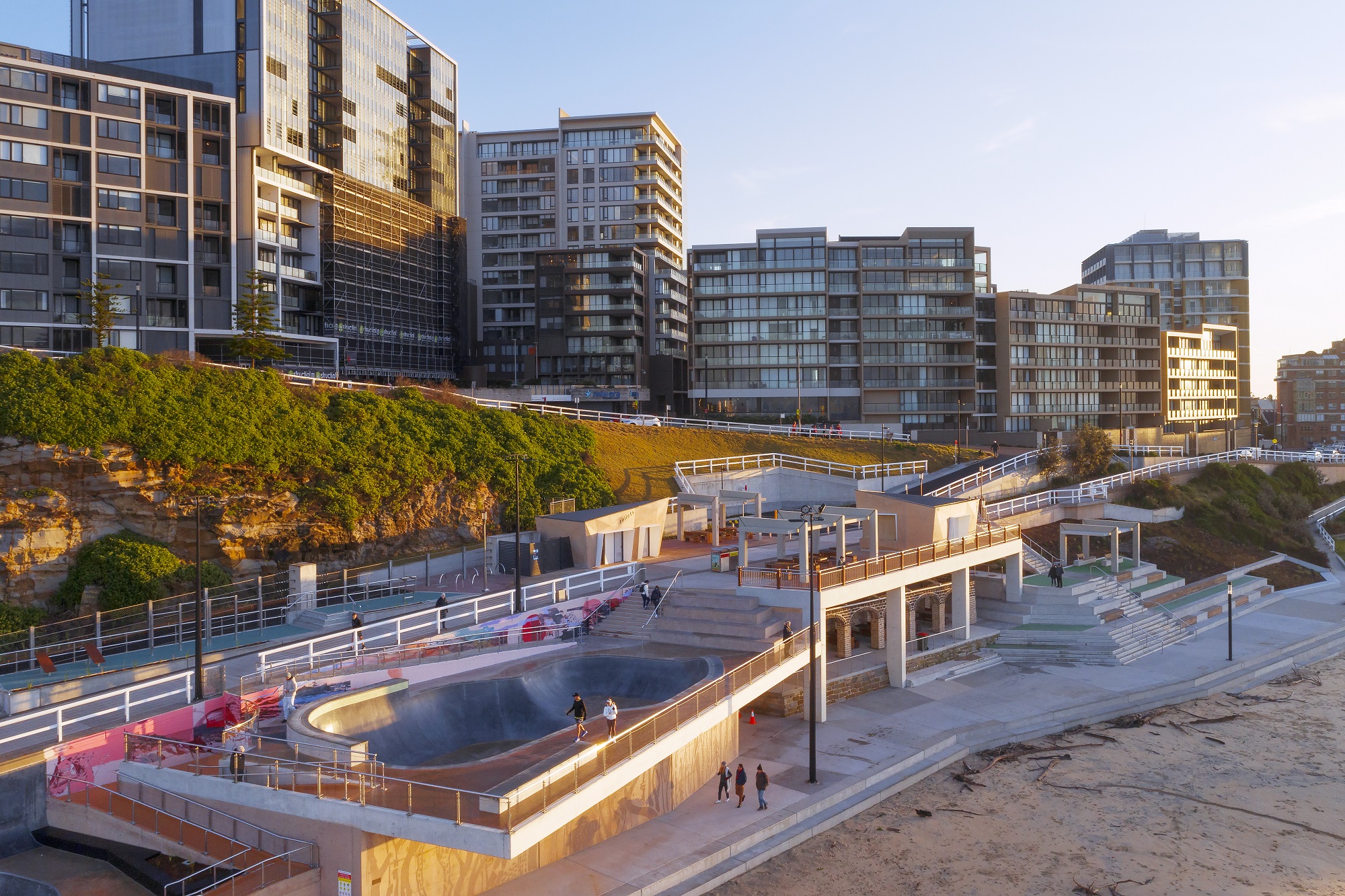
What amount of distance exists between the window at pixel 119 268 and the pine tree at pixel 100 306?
59 centimetres

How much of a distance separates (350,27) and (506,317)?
33.9 m

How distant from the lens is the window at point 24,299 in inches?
2154

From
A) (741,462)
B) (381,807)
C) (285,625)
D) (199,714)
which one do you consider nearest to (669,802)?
(381,807)

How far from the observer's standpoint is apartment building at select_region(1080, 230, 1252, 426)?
116 m

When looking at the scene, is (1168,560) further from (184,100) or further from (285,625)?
(184,100)

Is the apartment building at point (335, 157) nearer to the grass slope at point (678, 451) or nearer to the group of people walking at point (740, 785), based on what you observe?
the grass slope at point (678, 451)

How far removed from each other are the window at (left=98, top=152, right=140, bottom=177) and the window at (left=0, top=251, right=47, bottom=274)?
637 cm

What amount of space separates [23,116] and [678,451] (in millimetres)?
42417

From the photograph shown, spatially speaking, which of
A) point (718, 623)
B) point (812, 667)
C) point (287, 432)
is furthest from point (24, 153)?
point (812, 667)

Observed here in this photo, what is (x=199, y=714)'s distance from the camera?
1975 centimetres

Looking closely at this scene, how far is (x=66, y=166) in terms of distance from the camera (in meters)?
55.0

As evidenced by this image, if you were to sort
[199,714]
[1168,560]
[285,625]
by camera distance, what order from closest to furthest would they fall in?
[199,714] < [285,625] < [1168,560]

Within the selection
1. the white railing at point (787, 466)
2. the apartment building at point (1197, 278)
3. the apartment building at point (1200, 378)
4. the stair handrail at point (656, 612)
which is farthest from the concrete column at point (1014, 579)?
the apartment building at point (1197, 278)

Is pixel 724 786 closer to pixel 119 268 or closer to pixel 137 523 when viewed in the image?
pixel 137 523
